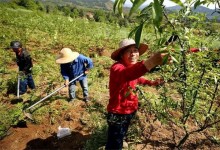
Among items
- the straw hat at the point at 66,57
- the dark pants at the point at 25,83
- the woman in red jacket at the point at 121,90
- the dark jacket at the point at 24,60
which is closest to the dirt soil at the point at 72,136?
Result: the woman in red jacket at the point at 121,90

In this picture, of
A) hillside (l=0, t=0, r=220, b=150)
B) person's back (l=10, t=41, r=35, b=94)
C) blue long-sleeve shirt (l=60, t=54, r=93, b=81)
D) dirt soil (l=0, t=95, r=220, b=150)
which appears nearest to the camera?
hillside (l=0, t=0, r=220, b=150)

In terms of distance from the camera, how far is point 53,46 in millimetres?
10320

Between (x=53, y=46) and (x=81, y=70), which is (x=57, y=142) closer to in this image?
(x=81, y=70)

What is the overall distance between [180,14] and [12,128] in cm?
429

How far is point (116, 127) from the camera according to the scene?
3299mm

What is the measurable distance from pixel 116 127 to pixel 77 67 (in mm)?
2849

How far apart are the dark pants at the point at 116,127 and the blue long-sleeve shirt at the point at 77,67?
266 cm

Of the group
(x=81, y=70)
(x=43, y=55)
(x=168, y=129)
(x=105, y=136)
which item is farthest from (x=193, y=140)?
(x=43, y=55)

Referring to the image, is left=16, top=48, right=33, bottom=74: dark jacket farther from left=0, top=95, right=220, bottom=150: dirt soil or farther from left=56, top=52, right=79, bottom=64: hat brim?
left=0, top=95, right=220, bottom=150: dirt soil

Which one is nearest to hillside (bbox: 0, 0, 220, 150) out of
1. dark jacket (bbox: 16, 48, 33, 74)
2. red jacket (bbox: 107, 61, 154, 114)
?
red jacket (bbox: 107, 61, 154, 114)

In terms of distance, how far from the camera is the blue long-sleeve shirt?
582cm

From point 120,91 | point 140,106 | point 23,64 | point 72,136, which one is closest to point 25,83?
point 23,64

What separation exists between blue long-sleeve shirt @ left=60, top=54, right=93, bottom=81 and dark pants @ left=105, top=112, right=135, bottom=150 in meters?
2.66

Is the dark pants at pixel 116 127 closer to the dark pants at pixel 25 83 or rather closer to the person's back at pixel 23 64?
the person's back at pixel 23 64
